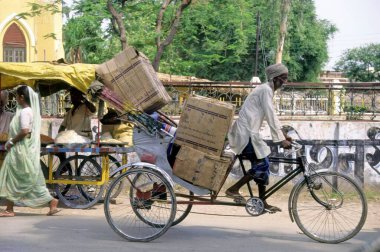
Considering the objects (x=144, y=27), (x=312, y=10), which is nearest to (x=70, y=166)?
(x=144, y=27)

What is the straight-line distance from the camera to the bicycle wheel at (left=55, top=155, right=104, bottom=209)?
30.7 feet

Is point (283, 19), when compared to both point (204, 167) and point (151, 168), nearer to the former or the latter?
point (204, 167)

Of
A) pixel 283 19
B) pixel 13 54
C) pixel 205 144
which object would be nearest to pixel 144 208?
pixel 205 144

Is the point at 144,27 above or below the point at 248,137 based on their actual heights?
above

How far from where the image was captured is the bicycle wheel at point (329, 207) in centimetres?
675

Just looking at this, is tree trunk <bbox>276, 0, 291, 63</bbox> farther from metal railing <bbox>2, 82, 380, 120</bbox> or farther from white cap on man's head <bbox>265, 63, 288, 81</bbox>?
white cap on man's head <bbox>265, 63, 288, 81</bbox>

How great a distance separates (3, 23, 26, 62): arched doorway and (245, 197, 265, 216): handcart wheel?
74.6ft

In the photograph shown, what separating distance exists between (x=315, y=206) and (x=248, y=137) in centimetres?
100

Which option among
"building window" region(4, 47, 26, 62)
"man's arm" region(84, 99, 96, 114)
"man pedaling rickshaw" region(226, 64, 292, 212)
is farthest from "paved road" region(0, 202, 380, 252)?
"building window" region(4, 47, 26, 62)

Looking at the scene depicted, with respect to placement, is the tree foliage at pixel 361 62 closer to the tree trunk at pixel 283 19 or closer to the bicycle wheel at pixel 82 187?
the tree trunk at pixel 283 19

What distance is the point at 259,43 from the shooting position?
44.6 m

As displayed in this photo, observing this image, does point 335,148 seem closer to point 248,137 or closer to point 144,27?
point 248,137

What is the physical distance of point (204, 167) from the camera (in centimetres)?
694

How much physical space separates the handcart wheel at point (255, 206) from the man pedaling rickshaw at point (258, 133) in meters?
0.08
